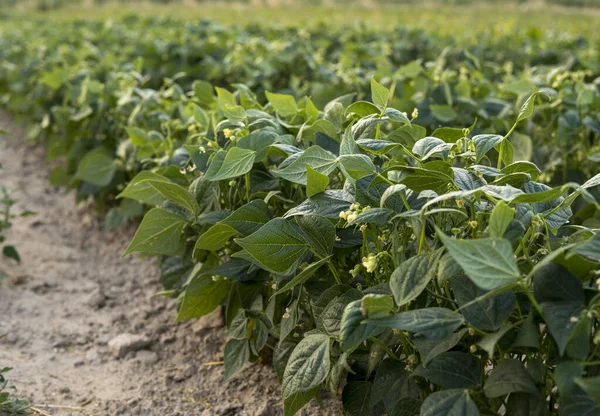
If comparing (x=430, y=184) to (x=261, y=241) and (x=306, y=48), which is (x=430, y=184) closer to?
(x=261, y=241)

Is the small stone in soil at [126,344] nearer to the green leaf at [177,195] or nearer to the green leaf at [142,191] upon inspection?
the green leaf at [142,191]

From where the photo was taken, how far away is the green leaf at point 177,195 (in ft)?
6.07

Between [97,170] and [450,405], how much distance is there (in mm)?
2242

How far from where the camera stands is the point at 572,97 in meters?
2.80

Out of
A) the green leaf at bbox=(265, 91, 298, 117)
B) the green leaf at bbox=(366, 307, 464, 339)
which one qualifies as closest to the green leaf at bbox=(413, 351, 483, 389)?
the green leaf at bbox=(366, 307, 464, 339)

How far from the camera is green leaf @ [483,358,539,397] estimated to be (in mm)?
1215

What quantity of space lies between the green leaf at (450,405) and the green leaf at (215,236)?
0.72 m

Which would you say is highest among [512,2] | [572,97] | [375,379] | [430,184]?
[430,184]

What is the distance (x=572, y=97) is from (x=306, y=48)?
186cm

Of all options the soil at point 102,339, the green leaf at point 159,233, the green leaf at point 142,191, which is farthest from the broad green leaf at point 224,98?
the soil at point 102,339

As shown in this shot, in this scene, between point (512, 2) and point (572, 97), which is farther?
point (512, 2)

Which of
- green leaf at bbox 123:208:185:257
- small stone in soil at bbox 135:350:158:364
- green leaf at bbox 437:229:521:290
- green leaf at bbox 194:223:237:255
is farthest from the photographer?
small stone in soil at bbox 135:350:158:364

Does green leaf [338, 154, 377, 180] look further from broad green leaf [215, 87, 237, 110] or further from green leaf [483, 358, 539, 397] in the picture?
broad green leaf [215, 87, 237, 110]

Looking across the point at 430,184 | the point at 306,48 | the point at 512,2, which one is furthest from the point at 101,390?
the point at 512,2
